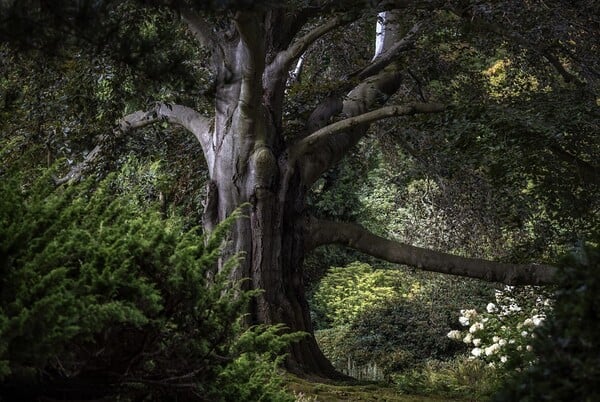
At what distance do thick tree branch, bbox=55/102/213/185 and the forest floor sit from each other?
8.84ft

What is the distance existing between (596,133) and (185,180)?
4753 mm

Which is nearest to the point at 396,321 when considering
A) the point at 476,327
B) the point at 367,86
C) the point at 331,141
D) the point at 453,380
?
the point at 453,380

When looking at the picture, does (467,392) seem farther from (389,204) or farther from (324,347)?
(389,204)

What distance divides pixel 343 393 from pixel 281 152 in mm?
2444

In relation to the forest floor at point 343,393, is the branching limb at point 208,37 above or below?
above

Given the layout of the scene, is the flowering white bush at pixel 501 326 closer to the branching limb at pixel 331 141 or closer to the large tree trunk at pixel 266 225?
the large tree trunk at pixel 266 225

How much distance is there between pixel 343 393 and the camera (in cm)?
657

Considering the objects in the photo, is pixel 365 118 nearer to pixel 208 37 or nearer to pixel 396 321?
pixel 208 37

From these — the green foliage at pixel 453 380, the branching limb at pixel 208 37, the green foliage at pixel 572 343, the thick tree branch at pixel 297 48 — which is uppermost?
the branching limb at pixel 208 37

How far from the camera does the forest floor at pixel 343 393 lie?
626 cm

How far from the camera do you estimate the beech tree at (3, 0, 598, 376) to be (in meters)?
7.33

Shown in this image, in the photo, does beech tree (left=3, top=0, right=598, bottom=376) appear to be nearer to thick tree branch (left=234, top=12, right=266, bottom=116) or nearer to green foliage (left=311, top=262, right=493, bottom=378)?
thick tree branch (left=234, top=12, right=266, bottom=116)

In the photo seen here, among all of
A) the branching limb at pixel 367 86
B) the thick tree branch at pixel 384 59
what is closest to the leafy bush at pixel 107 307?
the branching limb at pixel 367 86

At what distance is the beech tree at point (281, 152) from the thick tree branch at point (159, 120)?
0.06 ft
